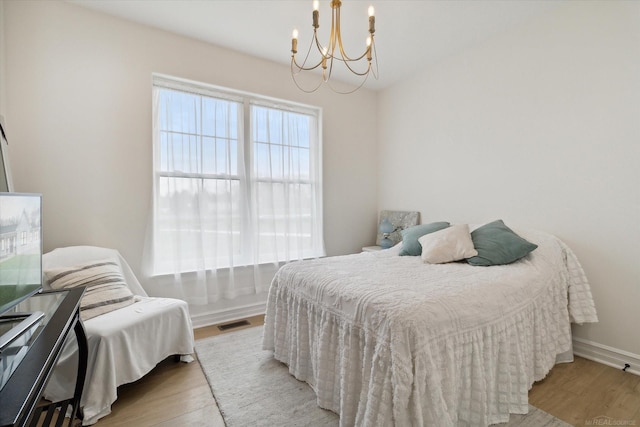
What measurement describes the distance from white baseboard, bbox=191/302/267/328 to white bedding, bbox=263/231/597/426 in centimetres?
102

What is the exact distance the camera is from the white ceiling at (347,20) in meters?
2.36

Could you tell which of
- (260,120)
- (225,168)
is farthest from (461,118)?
(225,168)

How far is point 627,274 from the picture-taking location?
210 centimetres

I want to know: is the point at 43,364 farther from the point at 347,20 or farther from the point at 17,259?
the point at 347,20

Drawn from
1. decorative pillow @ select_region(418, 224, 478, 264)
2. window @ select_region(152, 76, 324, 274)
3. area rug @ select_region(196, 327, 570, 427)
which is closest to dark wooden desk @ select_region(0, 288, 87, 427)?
area rug @ select_region(196, 327, 570, 427)

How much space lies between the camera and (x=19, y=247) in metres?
1.19

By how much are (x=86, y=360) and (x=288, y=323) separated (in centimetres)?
113

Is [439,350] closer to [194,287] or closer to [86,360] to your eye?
[86,360]

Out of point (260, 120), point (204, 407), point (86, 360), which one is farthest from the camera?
point (260, 120)

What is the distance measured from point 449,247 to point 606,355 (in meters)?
1.35

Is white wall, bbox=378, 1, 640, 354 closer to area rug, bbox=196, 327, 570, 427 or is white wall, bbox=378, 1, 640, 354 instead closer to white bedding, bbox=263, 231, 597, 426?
white bedding, bbox=263, 231, 597, 426

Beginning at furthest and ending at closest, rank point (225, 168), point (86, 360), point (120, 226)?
1. point (225, 168)
2. point (120, 226)
3. point (86, 360)

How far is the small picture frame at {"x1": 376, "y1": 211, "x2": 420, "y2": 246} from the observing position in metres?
3.57

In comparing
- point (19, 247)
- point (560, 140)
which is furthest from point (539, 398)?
point (19, 247)
